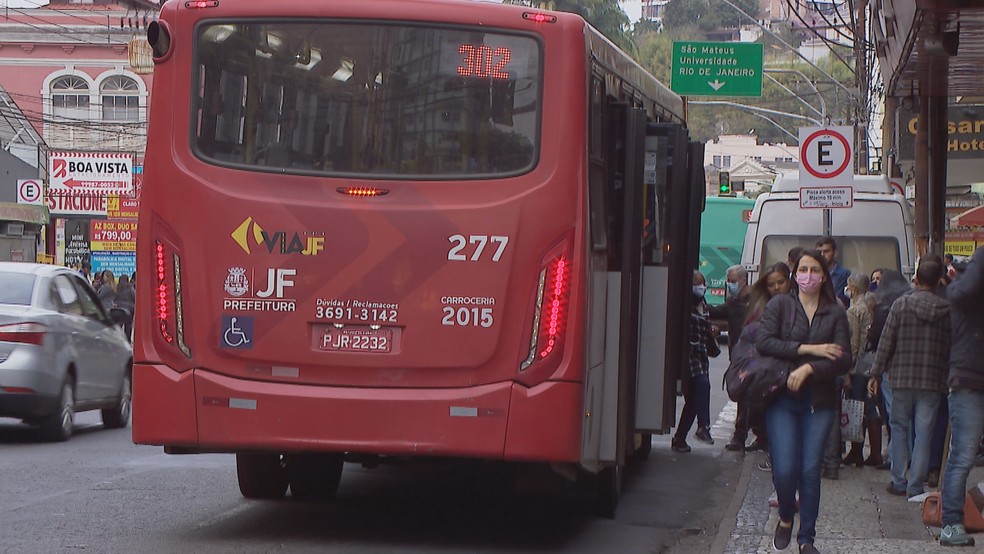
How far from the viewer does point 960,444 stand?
9203mm

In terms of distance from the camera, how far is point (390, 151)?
8.66 meters

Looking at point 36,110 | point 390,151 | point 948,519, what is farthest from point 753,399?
point 36,110

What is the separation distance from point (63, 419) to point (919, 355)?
8038 millimetres

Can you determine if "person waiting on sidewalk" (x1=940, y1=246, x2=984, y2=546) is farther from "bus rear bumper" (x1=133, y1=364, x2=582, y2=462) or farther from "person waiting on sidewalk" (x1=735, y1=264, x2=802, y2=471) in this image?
"bus rear bumper" (x1=133, y1=364, x2=582, y2=462)

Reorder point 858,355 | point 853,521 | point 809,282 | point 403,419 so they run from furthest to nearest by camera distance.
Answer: point 858,355 → point 853,521 → point 809,282 → point 403,419

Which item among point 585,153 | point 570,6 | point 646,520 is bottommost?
point 646,520

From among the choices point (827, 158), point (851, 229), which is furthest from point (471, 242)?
point (851, 229)

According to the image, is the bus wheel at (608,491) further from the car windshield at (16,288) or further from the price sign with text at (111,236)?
the price sign with text at (111,236)

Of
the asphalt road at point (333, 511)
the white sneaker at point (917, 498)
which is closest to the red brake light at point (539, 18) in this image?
the asphalt road at point (333, 511)

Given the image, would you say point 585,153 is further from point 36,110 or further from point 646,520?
point 36,110

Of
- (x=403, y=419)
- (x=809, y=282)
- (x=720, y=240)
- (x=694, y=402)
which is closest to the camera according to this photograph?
(x=403, y=419)

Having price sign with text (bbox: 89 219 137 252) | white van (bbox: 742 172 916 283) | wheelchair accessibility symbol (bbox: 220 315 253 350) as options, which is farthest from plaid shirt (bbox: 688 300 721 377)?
price sign with text (bbox: 89 219 137 252)

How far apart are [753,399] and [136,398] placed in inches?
133

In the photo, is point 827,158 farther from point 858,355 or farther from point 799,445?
point 799,445
